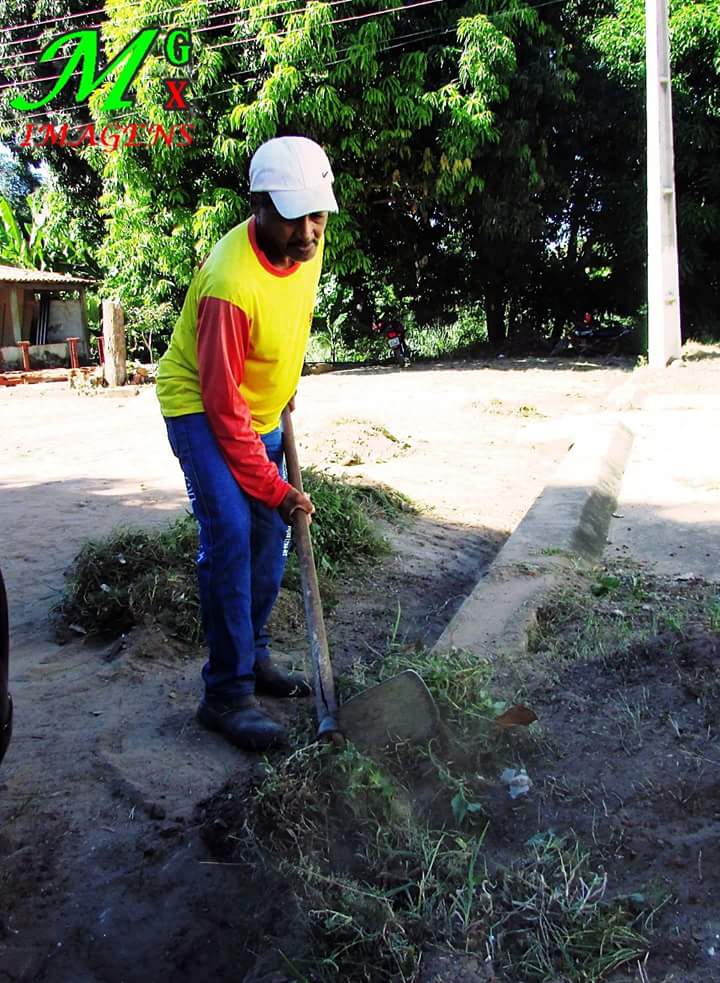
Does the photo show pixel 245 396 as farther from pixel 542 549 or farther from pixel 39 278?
pixel 39 278

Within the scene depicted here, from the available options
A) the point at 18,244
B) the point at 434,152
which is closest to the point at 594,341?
the point at 434,152

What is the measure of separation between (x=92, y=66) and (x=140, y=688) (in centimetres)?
1852

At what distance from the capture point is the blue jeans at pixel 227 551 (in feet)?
9.26

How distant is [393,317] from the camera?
21109 mm

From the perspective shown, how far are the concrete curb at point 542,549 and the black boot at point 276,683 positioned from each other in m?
0.51

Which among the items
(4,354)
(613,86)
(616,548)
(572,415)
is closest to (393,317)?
(613,86)

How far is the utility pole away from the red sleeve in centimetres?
1194

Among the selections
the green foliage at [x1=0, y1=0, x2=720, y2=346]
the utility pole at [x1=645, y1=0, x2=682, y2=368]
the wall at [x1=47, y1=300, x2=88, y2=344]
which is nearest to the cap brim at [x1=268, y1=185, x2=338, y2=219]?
the utility pole at [x1=645, y1=0, x2=682, y2=368]

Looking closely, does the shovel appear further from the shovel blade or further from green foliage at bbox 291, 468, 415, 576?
green foliage at bbox 291, 468, 415, 576

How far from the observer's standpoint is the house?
22.4m

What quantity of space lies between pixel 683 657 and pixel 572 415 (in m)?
7.44

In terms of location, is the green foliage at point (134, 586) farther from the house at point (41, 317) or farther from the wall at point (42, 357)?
the wall at point (42, 357)

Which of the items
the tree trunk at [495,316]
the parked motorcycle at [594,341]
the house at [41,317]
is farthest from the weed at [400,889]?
the house at [41,317]

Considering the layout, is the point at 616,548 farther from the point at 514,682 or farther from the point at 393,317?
the point at 393,317
